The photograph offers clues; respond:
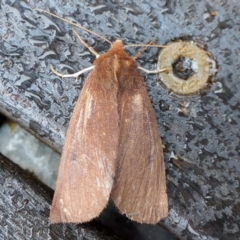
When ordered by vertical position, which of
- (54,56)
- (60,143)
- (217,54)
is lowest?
(60,143)

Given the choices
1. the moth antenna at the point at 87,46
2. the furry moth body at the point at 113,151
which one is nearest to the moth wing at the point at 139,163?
the furry moth body at the point at 113,151

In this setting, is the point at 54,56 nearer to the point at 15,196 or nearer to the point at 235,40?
the point at 15,196

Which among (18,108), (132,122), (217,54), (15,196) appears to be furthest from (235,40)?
(15,196)

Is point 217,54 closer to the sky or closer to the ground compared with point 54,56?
closer to the sky

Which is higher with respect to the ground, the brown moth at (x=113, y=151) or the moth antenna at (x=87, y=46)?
the moth antenna at (x=87, y=46)

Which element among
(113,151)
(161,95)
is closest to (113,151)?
(113,151)

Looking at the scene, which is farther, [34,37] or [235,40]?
[34,37]

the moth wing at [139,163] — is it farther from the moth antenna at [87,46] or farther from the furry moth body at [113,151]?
the moth antenna at [87,46]

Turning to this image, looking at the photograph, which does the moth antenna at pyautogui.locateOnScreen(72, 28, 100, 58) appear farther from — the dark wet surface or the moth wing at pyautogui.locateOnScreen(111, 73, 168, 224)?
the moth wing at pyautogui.locateOnScreen(111, 73, 168, 224)

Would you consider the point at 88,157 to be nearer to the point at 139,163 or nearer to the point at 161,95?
the point at 139,163
